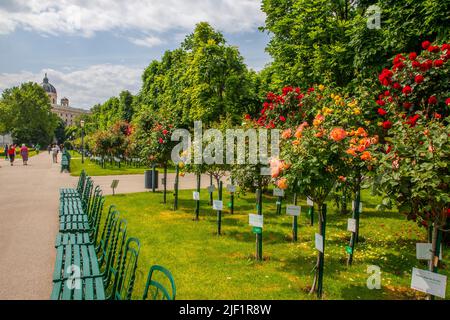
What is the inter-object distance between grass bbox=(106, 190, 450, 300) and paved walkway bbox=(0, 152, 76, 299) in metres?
1.75

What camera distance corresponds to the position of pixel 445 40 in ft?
34.1

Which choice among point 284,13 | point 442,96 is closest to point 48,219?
point 442,96

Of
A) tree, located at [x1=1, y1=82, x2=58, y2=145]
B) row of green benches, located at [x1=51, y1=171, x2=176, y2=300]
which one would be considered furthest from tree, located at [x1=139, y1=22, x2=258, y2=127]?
tree, located at [x1=1, y1=82, x2=58, y2=145]

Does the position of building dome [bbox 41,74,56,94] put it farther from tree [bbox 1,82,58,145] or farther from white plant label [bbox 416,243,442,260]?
white plant label [bbox 416,243,442,260]

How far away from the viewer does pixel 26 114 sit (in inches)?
2990

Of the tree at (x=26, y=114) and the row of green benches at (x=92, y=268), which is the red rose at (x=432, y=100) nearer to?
the row of green benches at (x=92, y=268)

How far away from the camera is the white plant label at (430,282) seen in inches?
156

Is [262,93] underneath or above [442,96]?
above

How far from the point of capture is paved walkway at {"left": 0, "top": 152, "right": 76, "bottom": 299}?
5.59 metres

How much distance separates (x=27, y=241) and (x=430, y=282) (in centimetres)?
813

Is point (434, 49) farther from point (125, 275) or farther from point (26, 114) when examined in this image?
point (26, 114)

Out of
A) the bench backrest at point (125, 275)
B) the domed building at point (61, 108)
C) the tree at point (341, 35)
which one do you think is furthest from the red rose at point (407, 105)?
the domed building at point (61, 108)
